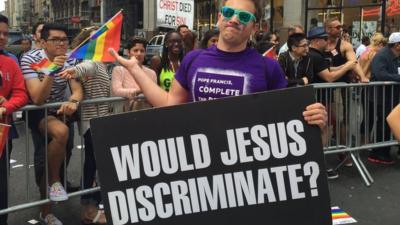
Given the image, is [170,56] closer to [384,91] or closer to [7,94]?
[7,94]

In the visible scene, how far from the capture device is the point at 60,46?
437 cm

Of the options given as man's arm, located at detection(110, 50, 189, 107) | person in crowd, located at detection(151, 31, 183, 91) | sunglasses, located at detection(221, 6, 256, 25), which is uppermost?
sunglasses, located at detection(221, 6, 256, 25)

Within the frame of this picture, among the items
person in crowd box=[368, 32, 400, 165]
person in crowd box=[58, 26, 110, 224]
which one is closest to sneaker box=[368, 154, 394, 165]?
person in crowd box=[368, 32, 400, 165]

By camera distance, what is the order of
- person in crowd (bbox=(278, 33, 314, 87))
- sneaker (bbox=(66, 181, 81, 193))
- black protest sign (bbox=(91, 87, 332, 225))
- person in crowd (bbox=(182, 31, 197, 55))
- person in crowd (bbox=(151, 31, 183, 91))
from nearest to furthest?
1. black protest sign (bbox=(91, 87, 332, 225))
2. sneaker (bbox=(66, 181, 81, 193))
3. person in crowd (bbox=(151, 31, 183, 91))
4. person in crowd (bbox=(278, 33, 314, 87))
5. person in crowd (bbox=(182, 31, 197, 55))

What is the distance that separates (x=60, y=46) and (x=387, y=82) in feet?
14.6

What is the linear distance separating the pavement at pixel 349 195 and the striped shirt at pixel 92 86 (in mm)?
668

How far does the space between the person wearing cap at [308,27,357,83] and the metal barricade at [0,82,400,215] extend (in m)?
0.21

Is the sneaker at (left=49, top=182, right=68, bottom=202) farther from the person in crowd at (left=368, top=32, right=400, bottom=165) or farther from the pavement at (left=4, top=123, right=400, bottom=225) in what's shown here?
the person in crowd at (left=368, top=32, right=400, bottom=165)

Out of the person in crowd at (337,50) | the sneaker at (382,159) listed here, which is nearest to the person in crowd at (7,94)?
the person in crowd at (337,50)

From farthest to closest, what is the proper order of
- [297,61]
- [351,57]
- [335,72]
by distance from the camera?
[351,57], [335,72], [297,61]

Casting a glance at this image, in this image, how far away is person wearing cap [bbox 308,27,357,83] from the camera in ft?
21.1

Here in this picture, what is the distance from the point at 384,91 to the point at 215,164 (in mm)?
5099

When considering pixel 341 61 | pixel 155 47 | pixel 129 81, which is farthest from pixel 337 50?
pixel 155 47

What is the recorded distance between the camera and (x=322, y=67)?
6.46 meters
